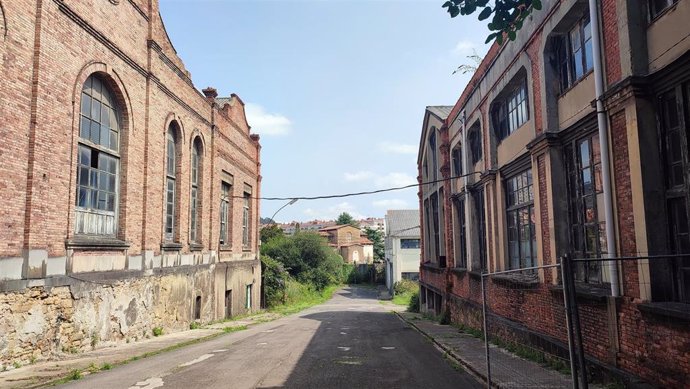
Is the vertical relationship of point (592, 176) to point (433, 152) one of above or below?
below

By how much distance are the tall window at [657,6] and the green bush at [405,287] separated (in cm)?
4064

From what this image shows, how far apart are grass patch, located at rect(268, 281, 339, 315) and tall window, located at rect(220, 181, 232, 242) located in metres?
8.22

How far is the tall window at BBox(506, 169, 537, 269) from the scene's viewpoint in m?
10.9

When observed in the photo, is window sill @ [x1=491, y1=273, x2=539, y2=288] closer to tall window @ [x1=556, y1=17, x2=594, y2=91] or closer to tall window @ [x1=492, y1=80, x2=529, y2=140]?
tall window @ [x1=492, y1=80, x2=529, y2=140]

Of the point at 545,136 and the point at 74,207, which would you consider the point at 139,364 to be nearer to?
the point at 74,207

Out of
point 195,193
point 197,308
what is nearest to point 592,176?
point 197,308

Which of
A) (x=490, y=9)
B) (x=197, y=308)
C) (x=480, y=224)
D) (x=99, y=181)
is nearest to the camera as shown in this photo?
(x=490, y=9)

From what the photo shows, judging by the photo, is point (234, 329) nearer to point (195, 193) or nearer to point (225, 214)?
point (195, 193)

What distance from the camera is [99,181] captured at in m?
12.7

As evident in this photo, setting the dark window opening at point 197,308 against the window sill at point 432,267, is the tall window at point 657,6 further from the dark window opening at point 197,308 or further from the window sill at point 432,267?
the dark window opening at point 197,308

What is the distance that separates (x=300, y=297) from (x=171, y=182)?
2314 cm

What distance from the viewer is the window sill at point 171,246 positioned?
15809 millimetres

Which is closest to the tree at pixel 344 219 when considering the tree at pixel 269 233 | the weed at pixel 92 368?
the tree at pixel 269 233

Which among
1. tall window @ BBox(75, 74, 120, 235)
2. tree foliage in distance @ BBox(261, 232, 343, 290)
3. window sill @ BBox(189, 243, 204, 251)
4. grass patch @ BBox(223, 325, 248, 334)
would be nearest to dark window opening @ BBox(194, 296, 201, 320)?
grass patch @ BBox(223, 325, 248, 334)
